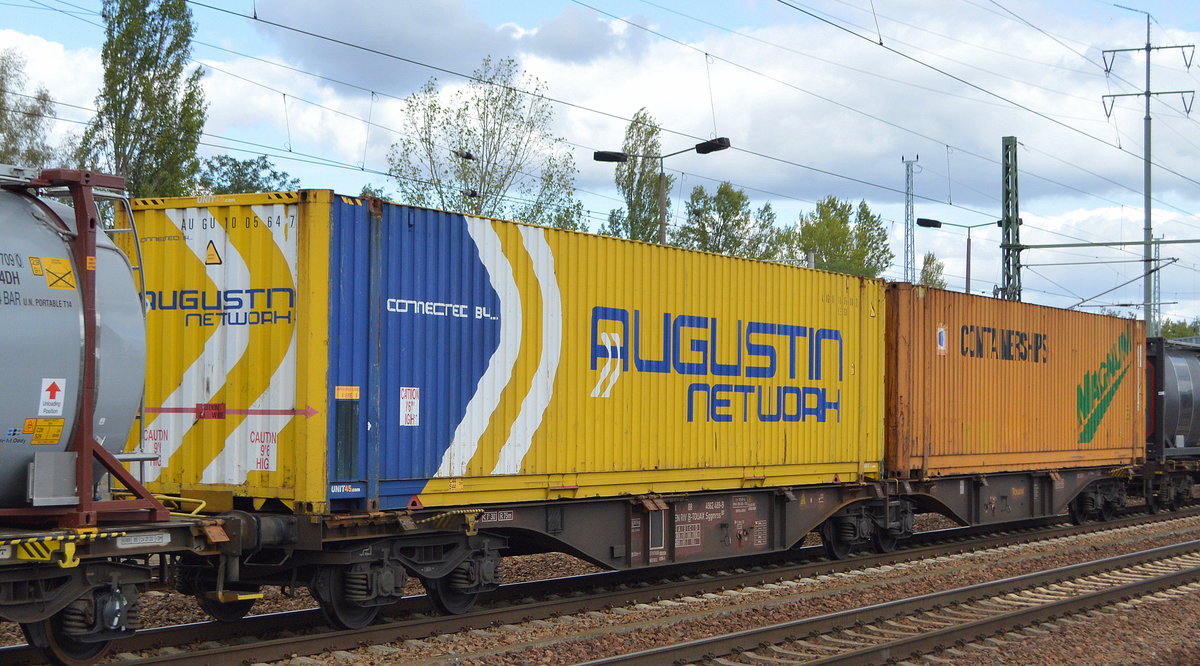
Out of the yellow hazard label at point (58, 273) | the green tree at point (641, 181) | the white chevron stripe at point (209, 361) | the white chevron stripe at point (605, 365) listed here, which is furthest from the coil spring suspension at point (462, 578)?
the green tree at point (641, 181)

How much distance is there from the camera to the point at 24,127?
43125mm

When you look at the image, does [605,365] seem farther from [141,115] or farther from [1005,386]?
[141,115]

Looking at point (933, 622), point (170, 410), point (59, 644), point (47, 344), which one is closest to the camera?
point (47, 344)

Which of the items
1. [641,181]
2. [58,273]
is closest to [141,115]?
[641,181]

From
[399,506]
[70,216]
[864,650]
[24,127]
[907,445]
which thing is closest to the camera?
[70,216]

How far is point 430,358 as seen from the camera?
10.1 metres

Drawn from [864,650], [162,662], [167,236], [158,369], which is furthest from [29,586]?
[864,650]

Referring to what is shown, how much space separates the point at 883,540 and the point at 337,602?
9060mm

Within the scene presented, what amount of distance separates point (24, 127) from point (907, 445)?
38.8 m

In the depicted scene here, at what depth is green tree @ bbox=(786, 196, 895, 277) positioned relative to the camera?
64.8m

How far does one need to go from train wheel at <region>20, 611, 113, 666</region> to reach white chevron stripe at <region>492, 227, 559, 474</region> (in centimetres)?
399

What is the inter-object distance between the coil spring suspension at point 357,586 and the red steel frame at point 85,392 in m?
2.24

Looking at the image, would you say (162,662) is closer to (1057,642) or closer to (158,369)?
(158,369)

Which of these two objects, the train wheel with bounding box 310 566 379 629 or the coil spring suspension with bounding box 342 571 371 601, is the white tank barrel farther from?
the coil spring suspension with bounding box 342 571 371 601
